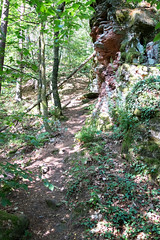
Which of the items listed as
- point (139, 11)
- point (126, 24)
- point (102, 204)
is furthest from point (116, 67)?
point (102, 204)

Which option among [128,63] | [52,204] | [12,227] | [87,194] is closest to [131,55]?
[128,63]

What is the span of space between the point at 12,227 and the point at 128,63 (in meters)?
7.50

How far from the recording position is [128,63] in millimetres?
7375

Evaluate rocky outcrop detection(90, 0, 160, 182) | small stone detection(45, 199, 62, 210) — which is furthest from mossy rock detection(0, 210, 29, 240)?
rocky outcrop detection(90, 0, 160, 182)

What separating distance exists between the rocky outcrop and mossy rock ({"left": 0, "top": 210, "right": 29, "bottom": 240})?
3601 mm

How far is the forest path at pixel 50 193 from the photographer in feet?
12.0

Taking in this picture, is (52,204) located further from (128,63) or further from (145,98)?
(128,63)

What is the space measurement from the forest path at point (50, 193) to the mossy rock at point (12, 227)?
1.16 ft

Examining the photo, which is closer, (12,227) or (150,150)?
(12,227)

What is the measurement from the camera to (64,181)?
5094 millimetres

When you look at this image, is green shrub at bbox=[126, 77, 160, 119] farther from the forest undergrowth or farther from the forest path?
the forest path

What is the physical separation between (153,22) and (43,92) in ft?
→ 21.7

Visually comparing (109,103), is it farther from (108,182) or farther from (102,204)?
(102,204)

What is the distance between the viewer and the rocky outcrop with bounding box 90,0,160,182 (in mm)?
5160
